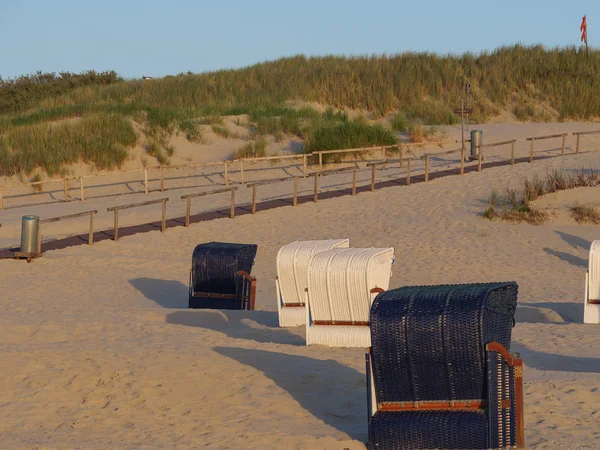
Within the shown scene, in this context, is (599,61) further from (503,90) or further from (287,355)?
(287,355)

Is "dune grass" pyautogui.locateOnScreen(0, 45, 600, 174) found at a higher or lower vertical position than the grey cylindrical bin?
higher

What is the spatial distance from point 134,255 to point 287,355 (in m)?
9.67

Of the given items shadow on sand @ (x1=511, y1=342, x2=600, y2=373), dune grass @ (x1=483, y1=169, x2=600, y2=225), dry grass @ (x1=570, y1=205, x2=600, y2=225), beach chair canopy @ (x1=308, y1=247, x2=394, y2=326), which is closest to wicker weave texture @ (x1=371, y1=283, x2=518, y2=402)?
shadow on sand @ (x1=511, y1=342, x2=600, y2=373)

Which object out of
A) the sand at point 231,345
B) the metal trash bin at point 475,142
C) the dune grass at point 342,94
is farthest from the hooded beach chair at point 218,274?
the dune grass at point 342,94

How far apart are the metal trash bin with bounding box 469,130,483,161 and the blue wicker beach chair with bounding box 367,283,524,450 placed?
878 inches

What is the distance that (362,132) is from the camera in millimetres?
32688

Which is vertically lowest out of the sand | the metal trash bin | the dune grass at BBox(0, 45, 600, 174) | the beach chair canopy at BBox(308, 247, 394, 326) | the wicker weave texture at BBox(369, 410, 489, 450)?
the sand

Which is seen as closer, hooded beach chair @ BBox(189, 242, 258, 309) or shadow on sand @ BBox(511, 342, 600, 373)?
shadow on sand @ BBox(511, 342, 600, 373)

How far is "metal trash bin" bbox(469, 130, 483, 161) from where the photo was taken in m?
28.9

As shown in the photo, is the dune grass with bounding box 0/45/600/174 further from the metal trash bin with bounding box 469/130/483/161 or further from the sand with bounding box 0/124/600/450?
the sand with bounding box 0/124/600/450

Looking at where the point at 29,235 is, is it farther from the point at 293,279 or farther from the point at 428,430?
the point at 428,430

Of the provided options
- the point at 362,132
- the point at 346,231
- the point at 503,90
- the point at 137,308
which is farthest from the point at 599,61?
the point at 137,308

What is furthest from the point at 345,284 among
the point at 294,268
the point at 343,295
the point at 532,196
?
the point at 532,196

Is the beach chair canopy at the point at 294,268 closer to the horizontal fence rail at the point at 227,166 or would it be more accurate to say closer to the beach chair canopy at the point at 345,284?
the beach chair canopy at the point at 345,284
